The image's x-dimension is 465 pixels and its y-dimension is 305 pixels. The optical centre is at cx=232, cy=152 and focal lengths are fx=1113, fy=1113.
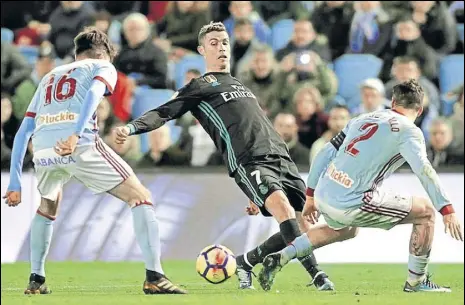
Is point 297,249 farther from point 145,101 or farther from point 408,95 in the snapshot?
point 145,101

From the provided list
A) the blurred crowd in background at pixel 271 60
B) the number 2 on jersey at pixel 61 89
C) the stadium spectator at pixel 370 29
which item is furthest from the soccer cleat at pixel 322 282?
the stadium spectator at pixel 370 29

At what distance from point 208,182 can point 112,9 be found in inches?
159

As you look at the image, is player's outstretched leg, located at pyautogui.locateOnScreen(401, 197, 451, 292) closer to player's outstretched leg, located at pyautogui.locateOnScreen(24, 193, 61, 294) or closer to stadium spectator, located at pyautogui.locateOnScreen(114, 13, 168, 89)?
player's outstretched leg, located at pyautogui.locateOnScreen(24, 193, 61, 294)

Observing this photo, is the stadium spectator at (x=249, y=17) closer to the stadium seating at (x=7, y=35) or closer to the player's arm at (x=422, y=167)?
the stadium seating at (x=7, y=35)

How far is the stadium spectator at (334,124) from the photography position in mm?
13695

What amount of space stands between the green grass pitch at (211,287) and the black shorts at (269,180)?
0.75m

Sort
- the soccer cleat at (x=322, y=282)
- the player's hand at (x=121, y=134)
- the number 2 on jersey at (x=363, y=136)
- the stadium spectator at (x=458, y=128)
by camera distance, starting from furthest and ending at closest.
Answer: the stadium spectator at (x=458, y=128) < the soccer cleat at (x=322, y=282) < the number 2 on jersey at (x=363, y=136) < the player's hand at (x=121, y=134)

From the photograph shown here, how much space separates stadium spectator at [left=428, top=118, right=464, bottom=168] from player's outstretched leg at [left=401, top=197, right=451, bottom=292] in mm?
5185

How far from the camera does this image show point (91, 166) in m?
8.62

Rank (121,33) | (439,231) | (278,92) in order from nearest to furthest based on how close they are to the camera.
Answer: (439,231), (278,92), (121,33)

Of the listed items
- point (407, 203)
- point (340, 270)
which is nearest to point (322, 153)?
point (407, 203)

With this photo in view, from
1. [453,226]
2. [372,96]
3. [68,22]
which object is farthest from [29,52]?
[453,226]

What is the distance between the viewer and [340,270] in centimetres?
1231

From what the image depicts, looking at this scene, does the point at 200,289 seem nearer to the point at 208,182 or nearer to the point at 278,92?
the point at 208,182
